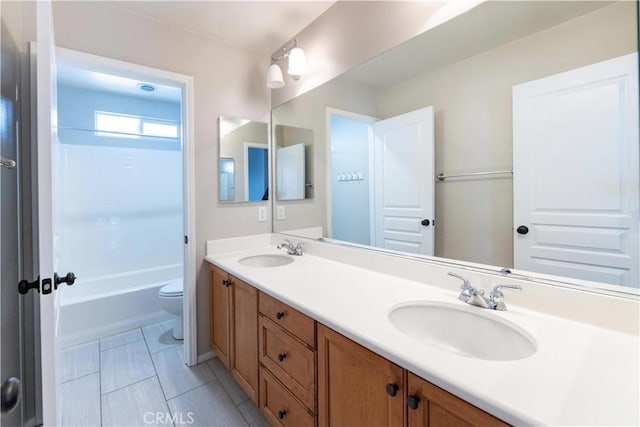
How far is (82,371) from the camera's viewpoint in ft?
6.33

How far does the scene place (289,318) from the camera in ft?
3.94

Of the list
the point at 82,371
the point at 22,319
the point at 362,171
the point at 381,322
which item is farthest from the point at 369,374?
the point at 82,371

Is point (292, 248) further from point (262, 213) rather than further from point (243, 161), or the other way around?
point (243, 161)

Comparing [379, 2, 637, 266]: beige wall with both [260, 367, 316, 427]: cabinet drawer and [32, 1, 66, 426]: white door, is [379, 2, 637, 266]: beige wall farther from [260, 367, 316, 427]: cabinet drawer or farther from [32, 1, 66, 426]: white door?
[32, 1, 66, 426]: white door

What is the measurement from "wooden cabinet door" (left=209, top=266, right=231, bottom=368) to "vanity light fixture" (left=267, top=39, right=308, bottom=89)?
1367 mm

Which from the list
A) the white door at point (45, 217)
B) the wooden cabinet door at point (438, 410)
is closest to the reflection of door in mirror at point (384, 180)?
the wooden cabinet door at point (438, 410)

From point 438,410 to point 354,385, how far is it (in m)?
0.31

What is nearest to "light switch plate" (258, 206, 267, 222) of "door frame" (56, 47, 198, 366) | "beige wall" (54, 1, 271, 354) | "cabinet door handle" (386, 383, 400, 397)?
"beige wall" (54, 1, 271, 354)

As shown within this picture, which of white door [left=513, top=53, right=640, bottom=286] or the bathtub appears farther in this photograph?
the bathtub

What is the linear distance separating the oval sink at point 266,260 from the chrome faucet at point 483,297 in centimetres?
118

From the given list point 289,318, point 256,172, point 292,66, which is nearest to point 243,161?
point 256,172

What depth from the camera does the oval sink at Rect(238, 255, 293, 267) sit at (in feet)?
6.61

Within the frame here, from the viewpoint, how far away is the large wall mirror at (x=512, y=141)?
35.4 inches

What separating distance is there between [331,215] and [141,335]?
6.46 ft
